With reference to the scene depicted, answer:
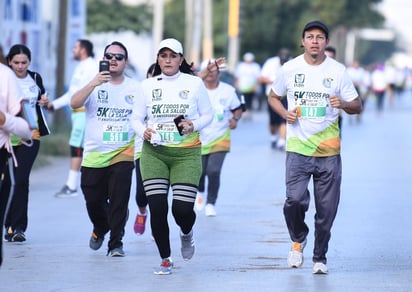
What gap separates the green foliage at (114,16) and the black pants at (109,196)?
2841 cm

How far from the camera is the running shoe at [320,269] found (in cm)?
930

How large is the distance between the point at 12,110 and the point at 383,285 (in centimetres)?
303

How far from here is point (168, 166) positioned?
9.33 meters

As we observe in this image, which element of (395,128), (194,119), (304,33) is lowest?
(395,128)

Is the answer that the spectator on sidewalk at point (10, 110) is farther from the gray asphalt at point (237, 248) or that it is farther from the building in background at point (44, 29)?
the building in background at point (44, 29)

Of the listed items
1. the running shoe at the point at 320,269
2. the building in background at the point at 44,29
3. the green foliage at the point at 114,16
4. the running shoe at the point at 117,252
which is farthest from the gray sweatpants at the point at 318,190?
the green foliage at the point at 114,16

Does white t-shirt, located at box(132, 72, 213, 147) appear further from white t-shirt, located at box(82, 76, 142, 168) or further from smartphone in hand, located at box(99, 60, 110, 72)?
white t-shirt, located at box(82, 76, 142, 168)

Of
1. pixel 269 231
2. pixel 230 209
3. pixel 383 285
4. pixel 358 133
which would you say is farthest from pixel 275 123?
pixel 383 285

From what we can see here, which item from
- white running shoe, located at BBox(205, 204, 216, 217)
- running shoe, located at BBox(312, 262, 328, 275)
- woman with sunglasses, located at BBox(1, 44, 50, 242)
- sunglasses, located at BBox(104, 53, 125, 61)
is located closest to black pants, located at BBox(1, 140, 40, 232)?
woman with sunglasses, located at BBox(1, 44, 50, 242)

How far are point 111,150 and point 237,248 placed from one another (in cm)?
151

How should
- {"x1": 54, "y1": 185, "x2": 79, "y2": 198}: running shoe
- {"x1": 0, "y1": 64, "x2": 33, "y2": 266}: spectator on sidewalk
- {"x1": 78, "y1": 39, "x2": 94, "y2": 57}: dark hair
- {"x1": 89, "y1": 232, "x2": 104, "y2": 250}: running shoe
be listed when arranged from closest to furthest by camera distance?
{"x1": 0, "y1": 64, "x2": 33, "y2": 266}: spectator on sidewalk
{"x1": 89, "y1": 232, "x2": 104, "y2": 250}: running shoe
{"x1": 78, "y1": 39, "x2": 94, "y2": 57}: dark hair
{"x1": 54, "y1": 185, "x2": 79, "y2": 198}: running shoe

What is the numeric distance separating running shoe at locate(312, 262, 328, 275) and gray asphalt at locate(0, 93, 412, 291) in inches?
2.4

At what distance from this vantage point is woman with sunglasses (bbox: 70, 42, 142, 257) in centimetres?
1015

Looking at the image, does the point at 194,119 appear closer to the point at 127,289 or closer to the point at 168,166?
the point at 168,166
